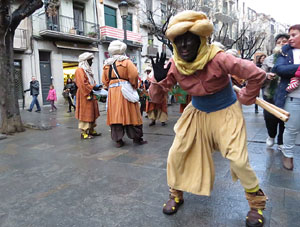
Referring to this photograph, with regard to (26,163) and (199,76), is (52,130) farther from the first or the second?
(199,76)

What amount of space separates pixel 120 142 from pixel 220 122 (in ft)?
9.51

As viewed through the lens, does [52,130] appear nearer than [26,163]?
No

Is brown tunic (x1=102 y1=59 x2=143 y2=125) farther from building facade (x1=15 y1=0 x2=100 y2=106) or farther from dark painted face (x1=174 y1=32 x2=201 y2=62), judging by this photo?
building facade (x1=15 y1=0 x2=100 y2=106)

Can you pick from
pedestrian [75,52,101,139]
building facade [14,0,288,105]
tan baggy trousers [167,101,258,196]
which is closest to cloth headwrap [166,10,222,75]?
tan baggy trousers [167,101,258,196]

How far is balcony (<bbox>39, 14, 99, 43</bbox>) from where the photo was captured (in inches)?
594

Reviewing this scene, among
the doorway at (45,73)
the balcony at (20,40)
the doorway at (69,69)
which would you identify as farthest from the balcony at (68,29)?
the doorway at (69,69)

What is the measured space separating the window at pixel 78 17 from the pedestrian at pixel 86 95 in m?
12.9

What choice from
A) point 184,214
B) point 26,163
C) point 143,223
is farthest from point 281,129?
point 26,163

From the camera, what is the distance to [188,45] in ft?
6.40

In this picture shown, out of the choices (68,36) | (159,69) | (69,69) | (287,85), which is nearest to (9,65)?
(159,69)

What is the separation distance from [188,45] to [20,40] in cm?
1443

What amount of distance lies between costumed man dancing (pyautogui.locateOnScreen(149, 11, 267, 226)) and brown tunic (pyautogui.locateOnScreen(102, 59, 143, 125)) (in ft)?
7.66

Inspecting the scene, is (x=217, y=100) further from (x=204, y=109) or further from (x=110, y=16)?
(x=110, y=16)

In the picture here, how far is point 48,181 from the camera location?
316 cm
